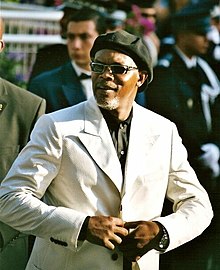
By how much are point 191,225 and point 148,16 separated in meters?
1.77

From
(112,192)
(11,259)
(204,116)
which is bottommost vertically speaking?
→ (11,259)

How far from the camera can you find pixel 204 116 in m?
4.06

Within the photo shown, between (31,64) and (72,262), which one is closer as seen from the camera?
(72,262)

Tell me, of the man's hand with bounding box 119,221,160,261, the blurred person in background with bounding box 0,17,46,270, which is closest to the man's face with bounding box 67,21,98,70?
the blurred person in background with bounding box 0,17,46,270

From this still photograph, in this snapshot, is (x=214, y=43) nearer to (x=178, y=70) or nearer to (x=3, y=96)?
(x=178, y=70)


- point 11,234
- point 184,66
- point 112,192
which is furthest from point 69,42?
point 112,192

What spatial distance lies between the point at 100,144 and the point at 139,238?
34cm

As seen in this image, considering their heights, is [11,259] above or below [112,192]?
below

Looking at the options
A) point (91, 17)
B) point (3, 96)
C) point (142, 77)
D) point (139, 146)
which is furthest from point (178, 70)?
point (139, 146)

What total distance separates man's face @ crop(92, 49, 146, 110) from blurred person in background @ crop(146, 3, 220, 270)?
1.43 m

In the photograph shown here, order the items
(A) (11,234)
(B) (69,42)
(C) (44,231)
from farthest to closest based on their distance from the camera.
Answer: (B) (69,42) → (A) (11,234) → (C) (44,231)

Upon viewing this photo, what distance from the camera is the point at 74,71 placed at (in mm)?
4008

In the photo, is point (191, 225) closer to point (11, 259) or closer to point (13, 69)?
point (11, 259)

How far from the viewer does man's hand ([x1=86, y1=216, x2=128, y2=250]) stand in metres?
2.33
